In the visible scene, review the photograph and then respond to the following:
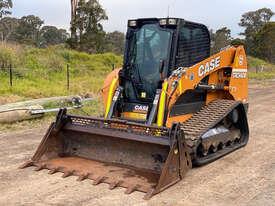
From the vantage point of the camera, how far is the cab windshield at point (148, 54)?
712 cm

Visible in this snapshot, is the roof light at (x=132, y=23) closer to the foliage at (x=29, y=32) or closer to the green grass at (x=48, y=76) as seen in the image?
the green grass at (x=48, y=76)

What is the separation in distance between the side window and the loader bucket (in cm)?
159

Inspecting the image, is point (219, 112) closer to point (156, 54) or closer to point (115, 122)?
point (156, 54)

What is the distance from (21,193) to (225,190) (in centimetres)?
267

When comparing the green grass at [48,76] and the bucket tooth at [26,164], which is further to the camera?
the green grass at [48,76]

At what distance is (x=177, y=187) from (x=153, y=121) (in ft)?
3.99

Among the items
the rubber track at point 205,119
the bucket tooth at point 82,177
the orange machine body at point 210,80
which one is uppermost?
the orange machine body at point 210,80

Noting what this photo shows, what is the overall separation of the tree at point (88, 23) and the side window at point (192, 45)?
22831 mm

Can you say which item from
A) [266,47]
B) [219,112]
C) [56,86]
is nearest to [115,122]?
[219,112]

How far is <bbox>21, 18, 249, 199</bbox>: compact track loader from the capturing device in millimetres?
6086

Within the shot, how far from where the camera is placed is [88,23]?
3048 cm

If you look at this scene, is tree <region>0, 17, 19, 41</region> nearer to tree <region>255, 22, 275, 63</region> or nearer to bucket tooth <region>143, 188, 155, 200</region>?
tree <region>255, 22, 275, 63</region>

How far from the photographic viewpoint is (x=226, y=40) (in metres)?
55.6

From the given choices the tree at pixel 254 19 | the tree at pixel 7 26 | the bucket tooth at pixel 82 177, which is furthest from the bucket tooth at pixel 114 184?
the tree at pixel 254 19
